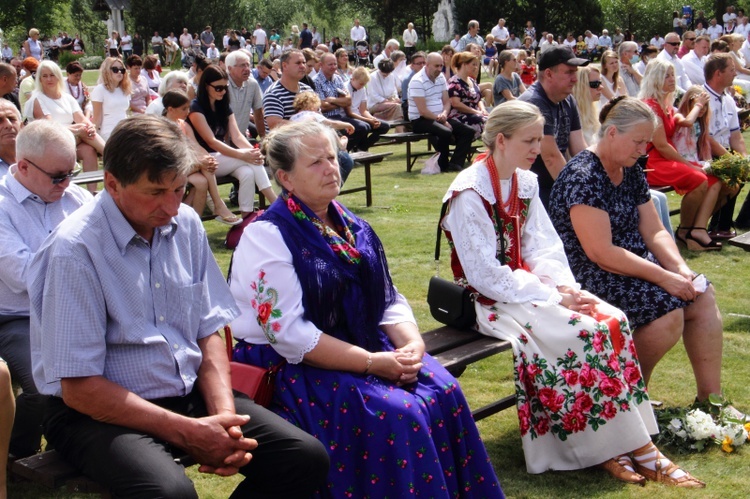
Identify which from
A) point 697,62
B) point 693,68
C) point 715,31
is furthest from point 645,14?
point 693,68

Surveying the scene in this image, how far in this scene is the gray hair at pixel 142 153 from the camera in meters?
2.69

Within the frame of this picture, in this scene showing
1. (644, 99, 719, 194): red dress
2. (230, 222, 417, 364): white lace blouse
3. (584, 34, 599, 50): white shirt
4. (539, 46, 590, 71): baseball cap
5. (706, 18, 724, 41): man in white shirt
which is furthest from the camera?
(584, 34, 599, 50): white shirt

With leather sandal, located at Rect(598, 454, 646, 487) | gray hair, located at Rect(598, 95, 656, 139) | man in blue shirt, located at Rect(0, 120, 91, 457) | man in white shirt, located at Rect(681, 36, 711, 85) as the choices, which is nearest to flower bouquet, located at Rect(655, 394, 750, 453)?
leather sandal, located at Rect(598, 454, 646, 487)

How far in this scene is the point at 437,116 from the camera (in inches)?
482

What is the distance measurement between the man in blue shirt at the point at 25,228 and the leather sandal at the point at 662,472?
247 cm

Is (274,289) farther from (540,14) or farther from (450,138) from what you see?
(540,14)

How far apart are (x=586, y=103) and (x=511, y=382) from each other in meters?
3.26

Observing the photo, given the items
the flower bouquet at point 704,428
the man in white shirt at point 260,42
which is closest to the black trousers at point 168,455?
the flower bouquet at point 704,428

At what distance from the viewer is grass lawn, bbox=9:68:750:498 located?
3658 millimetres

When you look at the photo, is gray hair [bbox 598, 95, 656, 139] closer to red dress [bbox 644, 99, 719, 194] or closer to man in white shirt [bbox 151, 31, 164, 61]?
red dress [bbox 644, 99, 719, 194]

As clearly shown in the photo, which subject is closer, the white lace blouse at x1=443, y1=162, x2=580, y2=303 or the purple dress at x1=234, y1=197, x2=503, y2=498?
the purple dress at x1=234, y1=197, x2=503, y2=498

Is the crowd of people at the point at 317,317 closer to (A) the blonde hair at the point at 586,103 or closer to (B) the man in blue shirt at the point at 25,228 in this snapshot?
(B) the man in blue shirt at the point at 25,228

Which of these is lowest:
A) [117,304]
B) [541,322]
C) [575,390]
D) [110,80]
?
[575,390]

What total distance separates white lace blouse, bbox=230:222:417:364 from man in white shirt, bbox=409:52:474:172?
882cm
